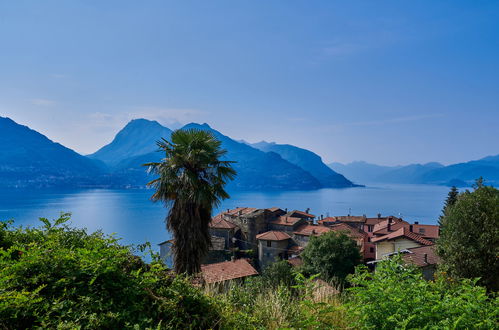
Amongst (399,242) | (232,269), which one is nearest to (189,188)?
(232,269)

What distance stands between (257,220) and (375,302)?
49.2 metres

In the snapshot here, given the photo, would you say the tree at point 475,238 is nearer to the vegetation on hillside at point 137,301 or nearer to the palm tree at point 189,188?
the palm tree at point 189,188

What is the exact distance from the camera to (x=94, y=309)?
9.32ft

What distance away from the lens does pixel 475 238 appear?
42.8 feet

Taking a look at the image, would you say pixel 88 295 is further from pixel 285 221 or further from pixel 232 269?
pixel 285 221

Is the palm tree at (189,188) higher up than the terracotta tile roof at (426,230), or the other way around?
the palm tree at (189,188)

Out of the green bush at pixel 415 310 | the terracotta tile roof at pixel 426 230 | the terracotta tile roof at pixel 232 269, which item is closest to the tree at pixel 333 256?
the terracotta tile roof at pixel 232 269

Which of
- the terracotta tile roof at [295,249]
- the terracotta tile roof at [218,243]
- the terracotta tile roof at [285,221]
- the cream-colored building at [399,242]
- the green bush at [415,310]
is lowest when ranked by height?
the terracotta tile roof at [295,249]

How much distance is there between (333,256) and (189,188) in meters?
21.3

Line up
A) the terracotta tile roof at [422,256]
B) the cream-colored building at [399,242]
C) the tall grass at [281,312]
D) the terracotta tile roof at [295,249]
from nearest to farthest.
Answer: the tall grass at [281,312], the terracotta tile roof at [422,256], the cream-colored building at [399,242], the terracotta tile roof at [295,249]

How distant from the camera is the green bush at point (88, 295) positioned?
8.57 feet

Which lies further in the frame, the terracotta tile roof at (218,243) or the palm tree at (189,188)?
the terracotta tile roof at (218,243)

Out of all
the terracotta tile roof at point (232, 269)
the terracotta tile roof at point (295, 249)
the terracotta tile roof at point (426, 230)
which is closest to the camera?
the terracotta tile roof at point (232, 269)

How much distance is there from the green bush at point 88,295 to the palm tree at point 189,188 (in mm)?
7337
